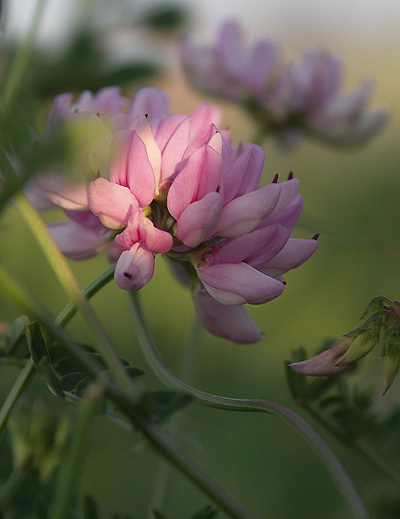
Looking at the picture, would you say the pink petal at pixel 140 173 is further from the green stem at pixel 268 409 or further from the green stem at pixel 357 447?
the green stem at pixel 357 447

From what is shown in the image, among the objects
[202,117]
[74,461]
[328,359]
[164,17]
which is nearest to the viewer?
[74,461]

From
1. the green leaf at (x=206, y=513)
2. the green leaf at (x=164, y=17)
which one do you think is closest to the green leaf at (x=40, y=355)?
the green leaf at (x=206, y=513)

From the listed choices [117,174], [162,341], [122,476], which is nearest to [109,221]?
[117,174]

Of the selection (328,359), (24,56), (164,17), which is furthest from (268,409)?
(164,17)

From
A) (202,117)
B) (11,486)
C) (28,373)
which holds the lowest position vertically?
(11,486)

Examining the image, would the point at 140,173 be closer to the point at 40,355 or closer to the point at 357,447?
the point at 40,355

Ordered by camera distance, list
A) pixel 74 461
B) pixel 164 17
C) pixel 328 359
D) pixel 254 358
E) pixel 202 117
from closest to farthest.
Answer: pixel 74 461
pixel 328 359
pixel 202 117
pixel 164 17
pixel 254 358
